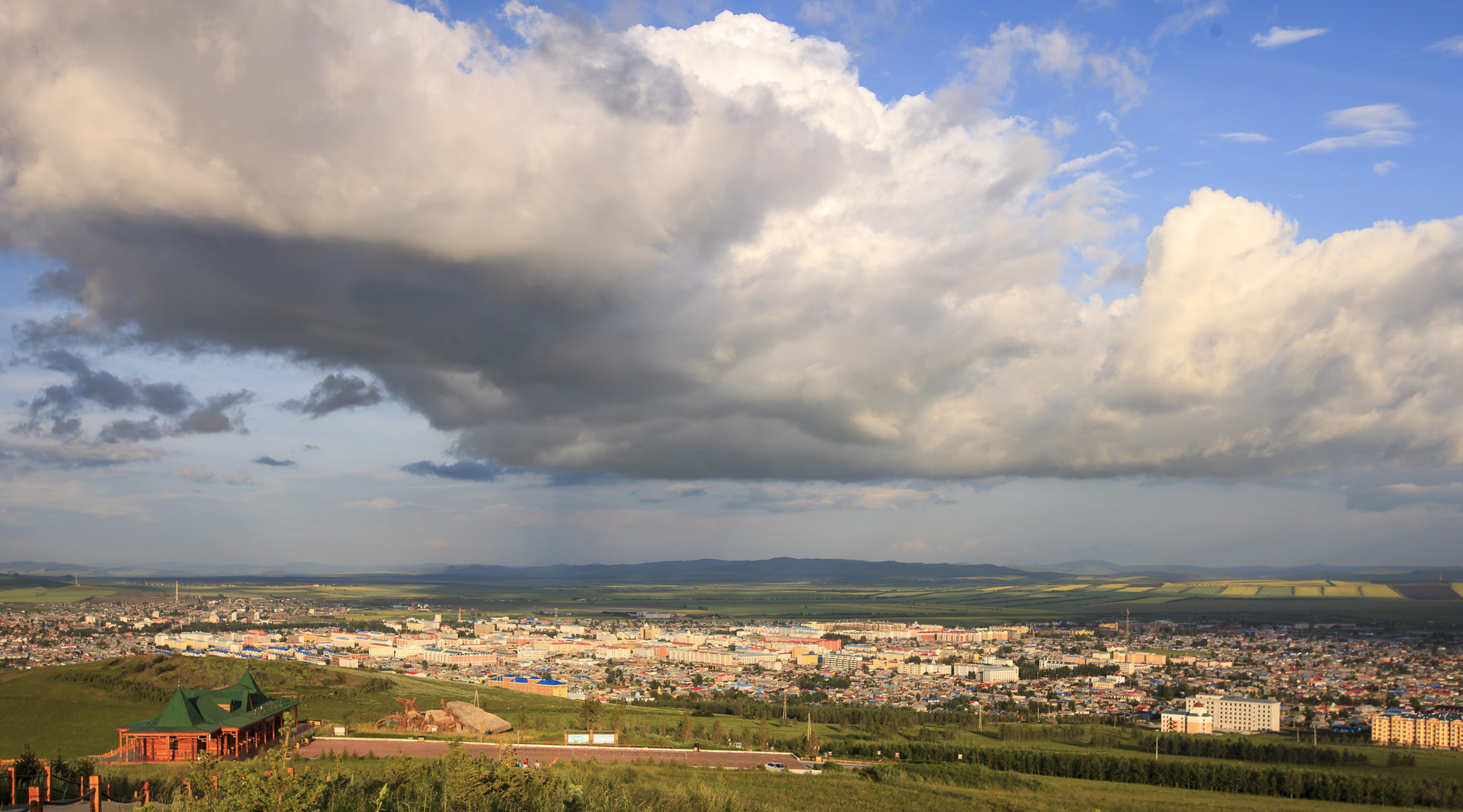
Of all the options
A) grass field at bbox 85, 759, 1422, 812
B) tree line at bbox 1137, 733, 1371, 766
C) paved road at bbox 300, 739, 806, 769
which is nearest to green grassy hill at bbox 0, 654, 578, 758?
paved road at bbox 300, 739, 806, 769

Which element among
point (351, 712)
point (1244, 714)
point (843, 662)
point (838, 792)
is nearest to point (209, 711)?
point (351, 712)

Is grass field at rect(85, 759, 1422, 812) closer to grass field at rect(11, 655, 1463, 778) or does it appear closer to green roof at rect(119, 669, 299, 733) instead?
green roof at rect(119, 669, 299, 733)

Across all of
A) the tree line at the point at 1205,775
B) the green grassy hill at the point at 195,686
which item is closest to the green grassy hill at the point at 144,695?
the green grassy hill at the point at 195,686

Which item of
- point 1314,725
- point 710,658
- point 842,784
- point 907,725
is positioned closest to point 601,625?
point 710,658

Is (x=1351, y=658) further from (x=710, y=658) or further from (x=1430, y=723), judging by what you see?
(x=710, y=658)

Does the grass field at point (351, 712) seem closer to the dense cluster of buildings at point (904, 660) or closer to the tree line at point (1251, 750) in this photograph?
the tree line at point (1251, 750)

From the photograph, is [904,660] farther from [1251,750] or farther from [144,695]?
[144,695]
